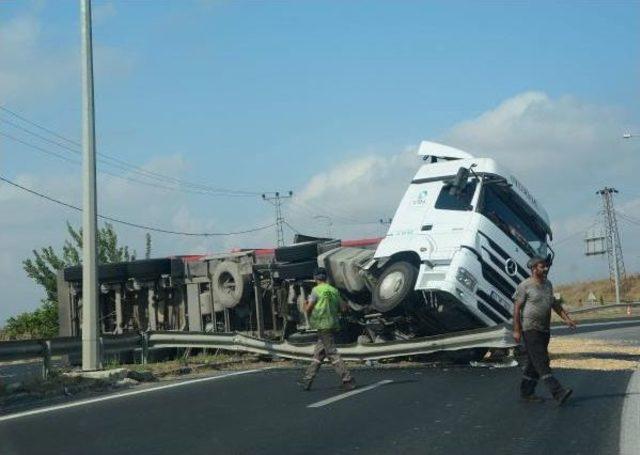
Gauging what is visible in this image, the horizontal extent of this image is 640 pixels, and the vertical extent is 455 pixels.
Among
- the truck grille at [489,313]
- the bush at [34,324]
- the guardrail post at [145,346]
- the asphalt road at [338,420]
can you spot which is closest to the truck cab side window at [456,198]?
the truck grille at [489,313]

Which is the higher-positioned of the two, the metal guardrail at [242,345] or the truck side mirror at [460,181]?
the truck side mirror at [460,181]

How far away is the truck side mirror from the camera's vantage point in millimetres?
15766

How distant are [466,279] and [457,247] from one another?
22.9 inches

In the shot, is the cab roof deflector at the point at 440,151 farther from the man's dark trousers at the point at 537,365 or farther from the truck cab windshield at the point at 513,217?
the man's dark trousers at the point at 537,365

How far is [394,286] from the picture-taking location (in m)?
15.6

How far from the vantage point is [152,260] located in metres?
19.4

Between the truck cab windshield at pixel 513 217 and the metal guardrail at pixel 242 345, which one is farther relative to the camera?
the truck cab windshield at pixel 513 217

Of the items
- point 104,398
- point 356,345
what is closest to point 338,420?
point 104,398

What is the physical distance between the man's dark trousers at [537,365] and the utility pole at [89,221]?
7.50 m

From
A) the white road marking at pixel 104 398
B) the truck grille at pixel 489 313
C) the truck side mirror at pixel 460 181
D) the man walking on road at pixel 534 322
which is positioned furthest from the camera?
the truck side mirror at pixel 460 181

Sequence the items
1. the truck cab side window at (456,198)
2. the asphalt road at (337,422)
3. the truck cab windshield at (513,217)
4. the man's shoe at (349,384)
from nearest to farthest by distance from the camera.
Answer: the asphalt road at (337,422) → the man's shoe at (349,384) → the truck cab side window at (456,198) → the truck cab windshield at (513,217)

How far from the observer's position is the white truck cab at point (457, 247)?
49.8 ft

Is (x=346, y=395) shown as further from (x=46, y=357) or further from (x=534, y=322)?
(x=46, y=357)

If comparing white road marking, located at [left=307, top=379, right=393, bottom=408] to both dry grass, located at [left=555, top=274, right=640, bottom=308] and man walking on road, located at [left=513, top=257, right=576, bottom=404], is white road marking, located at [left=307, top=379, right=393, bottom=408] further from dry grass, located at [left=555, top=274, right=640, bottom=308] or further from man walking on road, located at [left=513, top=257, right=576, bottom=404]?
dry grass, located at [left=555, top=274, right=640, bottom=308]
